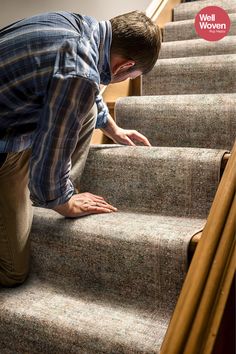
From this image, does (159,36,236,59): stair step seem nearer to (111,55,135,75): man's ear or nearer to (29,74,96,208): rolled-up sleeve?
(111,55,135,75): man's ear

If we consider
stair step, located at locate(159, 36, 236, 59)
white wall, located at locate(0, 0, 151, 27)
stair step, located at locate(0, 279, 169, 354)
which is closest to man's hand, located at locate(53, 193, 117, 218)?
stair step, located at locate(0, 279, 169, 354)

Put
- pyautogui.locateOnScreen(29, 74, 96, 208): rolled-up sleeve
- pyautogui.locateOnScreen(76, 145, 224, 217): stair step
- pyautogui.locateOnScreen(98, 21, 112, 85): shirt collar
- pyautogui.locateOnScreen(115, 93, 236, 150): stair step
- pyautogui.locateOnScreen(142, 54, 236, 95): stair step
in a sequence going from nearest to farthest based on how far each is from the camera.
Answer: pyautogui.locateOnScreen(29, 74, 96, 208): rolled-up sleeve
pyautogui.locateOnScreen(98, 21, 112, 85): shirt collar
pyautogui.locateOnScreen(76, 145, 224, 217): stair step
pyautogui.locateOnScreen(115, 93, 236, 150): stair step
pyautogui.locateOnScreen(142, 54, 236, 95): stair step

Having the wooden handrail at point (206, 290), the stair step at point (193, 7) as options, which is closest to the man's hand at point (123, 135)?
the wooden handrail at point (206, 290)

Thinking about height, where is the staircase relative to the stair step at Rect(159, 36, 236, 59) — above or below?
below

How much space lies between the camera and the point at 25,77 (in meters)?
0.86

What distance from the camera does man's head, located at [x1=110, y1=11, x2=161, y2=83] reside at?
99 centimetres

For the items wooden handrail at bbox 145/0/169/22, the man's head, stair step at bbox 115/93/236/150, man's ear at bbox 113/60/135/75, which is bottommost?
stair step at bbox 115/93/236/150

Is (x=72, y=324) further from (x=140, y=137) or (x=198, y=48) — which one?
(x=198, y=48)

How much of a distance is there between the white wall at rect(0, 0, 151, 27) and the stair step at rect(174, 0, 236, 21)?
1.11 ft

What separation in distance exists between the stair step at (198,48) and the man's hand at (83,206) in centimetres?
103

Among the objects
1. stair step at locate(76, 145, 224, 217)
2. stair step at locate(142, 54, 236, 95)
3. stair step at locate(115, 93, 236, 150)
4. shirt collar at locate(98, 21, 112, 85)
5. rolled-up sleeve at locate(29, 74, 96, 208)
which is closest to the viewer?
rolled-up sleeve at locate(29, 74, 96, 208)

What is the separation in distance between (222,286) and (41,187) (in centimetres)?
46

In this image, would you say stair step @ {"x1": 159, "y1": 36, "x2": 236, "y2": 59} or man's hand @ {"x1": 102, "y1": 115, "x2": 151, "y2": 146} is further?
stair step @ {"x1": 159, "y1": 36, "x2": 236, "y2": 59}

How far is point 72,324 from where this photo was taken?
90 cm
